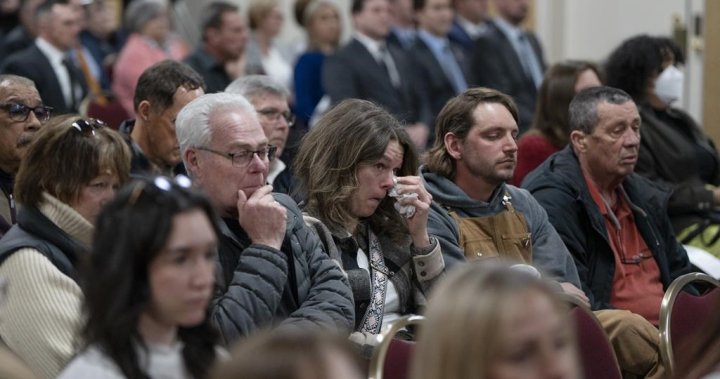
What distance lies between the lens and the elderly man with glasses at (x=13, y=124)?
3992 mm

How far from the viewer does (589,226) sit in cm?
459

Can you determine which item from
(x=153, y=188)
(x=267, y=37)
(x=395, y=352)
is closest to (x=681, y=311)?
(x=395, y=352)

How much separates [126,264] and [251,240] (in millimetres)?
1128

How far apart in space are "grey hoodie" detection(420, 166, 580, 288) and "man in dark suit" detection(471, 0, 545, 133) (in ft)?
11.8

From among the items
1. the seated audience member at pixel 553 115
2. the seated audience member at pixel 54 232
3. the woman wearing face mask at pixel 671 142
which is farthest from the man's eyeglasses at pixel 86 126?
the woman wearing face mask at pixel 671 142

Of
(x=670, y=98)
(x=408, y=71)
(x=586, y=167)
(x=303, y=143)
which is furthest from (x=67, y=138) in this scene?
(x=408, y=71)

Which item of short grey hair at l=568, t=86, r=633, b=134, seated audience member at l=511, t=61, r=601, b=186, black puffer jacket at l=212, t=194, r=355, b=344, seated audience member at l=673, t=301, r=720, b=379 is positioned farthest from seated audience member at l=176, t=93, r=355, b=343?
seated audience member at l=511, t=61, r=601, b=186

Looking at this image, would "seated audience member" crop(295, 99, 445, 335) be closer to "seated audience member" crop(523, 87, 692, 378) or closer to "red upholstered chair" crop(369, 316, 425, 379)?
"red upholstered chair" crop(369, 316, 425, 379)

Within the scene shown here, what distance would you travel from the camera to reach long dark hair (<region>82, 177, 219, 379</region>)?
2414 mm

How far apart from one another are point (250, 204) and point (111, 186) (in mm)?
363

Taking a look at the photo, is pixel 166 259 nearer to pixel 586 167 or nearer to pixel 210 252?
pixel 210 252

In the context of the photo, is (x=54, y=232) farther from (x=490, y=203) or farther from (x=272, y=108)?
(x=272, y=108)

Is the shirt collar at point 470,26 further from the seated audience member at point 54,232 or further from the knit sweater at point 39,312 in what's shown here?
the knit sweater at point 39,312

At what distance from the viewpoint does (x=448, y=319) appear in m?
2.12
